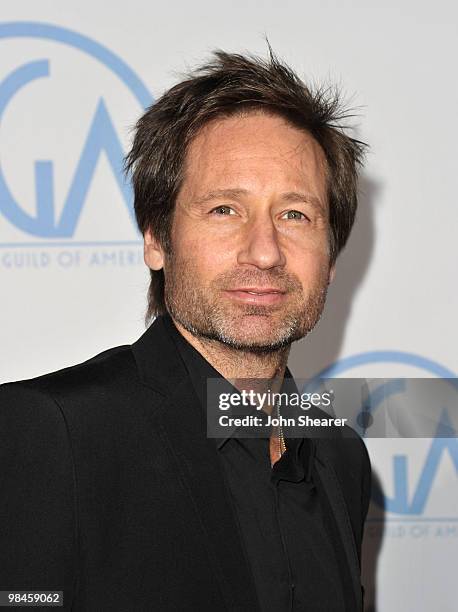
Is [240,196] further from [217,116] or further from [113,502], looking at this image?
[113,502]

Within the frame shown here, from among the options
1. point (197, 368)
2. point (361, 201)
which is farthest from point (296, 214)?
point (361, 201)

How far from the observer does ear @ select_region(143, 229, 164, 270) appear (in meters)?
1.59

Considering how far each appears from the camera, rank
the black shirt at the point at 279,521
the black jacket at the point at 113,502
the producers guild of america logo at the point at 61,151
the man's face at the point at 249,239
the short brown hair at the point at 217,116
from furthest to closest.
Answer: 1. the producers guild of america logo at the point at 61,151
2. the short brown hair at the point at 217,116
3. the man's face at the point at 249,239
4. the black shirt at the point at 279,521
5. the black jacket at the point at 113,502

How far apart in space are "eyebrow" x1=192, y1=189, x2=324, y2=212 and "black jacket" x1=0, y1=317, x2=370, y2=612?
34 centimetres

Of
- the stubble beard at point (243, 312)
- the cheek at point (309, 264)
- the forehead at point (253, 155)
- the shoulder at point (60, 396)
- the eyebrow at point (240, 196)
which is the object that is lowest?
the shoulder at point (60, 396)

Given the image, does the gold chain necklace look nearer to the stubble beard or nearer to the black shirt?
the black shirt

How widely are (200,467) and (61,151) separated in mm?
1061

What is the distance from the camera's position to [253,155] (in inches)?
57.2

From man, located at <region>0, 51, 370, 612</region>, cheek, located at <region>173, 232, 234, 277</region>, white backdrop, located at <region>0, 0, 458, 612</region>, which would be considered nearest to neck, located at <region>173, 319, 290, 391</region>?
man, located at <region>0, 51, 370, 612</region>

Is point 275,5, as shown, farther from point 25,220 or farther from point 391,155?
point 25,220

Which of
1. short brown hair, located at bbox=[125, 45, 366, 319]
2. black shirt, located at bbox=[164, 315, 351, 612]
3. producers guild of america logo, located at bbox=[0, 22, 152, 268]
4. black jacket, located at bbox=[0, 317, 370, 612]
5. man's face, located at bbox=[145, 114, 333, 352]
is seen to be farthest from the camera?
producers guild of america logo, located at bbox=[0, 22, 152, 268]

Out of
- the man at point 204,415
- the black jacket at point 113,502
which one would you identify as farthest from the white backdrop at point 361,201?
the black jacket at point 113,502

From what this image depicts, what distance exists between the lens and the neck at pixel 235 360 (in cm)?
143

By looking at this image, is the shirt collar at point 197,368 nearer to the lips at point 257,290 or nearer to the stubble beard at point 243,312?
the stubble beard at point 243,312
